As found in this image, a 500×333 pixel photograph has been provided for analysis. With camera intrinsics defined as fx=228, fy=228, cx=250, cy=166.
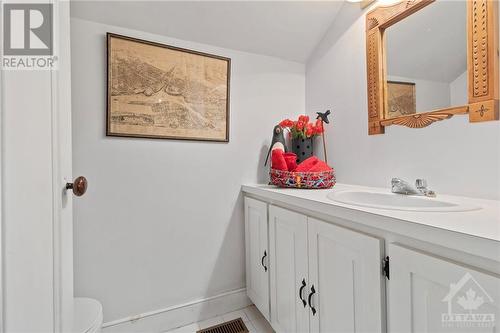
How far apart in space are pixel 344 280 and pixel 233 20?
1.54m

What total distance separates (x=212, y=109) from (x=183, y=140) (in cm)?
29

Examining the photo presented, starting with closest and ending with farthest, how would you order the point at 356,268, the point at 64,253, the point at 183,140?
the point at 64,253 < the point at 356,268 < the point at 183,140

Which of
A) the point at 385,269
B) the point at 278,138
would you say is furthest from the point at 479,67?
the point at 278,138

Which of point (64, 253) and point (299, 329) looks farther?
point (299, 329)

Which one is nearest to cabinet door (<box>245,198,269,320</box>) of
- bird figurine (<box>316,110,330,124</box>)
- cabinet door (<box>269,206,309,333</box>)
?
cabinet door (<box>269,206,309,333</box>)

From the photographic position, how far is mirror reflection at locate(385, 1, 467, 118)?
0.98 metres

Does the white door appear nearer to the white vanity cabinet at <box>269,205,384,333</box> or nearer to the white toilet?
the white toilet

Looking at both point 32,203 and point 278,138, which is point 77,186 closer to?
point 32,203

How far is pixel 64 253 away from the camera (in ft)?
1.86

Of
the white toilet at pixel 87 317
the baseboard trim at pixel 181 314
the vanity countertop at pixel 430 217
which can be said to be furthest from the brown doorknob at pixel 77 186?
the baseboard trim at pixel 181 314

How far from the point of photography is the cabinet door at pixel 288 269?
1.02 metres

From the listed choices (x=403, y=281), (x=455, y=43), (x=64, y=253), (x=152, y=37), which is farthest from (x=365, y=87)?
(x=64, y=253)

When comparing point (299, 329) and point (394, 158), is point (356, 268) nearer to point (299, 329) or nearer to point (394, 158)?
point (299, 329)

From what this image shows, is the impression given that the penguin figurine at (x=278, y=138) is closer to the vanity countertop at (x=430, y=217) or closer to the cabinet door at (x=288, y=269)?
the cabinet door at (x=288, y=269)
